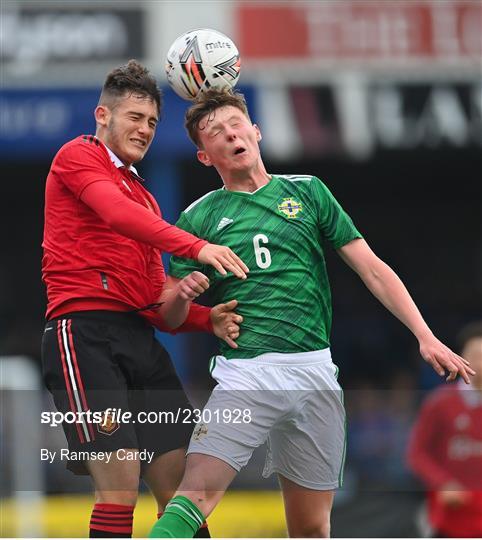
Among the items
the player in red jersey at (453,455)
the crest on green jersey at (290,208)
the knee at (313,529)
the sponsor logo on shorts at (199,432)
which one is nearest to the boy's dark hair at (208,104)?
the crest on green jersey at (290,208)

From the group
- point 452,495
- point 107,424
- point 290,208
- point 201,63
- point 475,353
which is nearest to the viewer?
point 107,424

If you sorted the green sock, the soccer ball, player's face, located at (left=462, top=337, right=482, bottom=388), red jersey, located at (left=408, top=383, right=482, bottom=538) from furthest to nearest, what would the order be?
red jersey, located at (left=408, top=383, right=482, bottom=538)
player's face, located at (left=462, top=337, right=482, bottom=388)
the soccer ball
the green sock

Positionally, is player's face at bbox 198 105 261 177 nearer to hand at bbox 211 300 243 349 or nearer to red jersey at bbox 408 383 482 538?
hand at bbox 211 300 243 349

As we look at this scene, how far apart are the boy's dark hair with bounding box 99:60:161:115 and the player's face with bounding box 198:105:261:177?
27 centimetres

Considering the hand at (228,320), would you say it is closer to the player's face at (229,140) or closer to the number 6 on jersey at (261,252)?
the number 6 on jersey at (261,252)

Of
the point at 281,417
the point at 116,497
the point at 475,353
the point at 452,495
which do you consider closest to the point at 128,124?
the point at 281,417

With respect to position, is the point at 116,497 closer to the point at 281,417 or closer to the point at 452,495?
the point at 281,417

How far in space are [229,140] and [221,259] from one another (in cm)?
54

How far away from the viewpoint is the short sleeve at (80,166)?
4.91 metres

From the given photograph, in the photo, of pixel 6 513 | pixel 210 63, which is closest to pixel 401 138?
pixel 6 513

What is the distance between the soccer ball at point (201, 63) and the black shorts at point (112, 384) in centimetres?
99

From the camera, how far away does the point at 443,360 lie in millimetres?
4852

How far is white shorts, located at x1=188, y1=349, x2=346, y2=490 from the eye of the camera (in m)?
4.85

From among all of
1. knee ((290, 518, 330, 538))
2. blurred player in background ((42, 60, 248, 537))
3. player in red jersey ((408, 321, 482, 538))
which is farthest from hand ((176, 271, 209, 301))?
player in red jersey ((408, 321, 482, 538))
